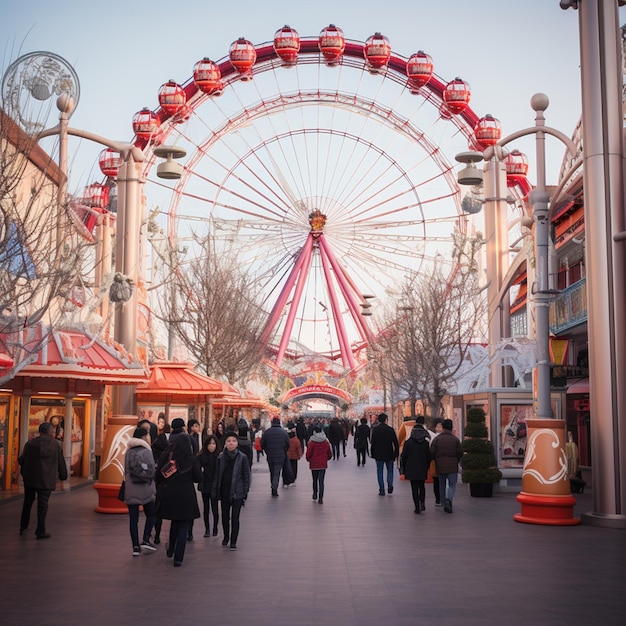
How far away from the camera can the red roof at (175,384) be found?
23.8 m

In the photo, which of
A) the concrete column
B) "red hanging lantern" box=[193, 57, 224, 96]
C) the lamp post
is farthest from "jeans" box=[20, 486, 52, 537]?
"red hanging lantern" box=[193, 57, 224, 96]

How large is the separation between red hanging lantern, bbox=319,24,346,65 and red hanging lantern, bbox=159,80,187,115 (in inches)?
253

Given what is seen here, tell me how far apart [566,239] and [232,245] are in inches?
822

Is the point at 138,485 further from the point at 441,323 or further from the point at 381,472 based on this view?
the point at 441,323

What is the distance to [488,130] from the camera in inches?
1462

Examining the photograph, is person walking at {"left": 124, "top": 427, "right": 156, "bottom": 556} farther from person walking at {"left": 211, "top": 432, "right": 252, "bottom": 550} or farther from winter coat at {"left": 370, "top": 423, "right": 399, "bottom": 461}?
Answer: winter coat at {"left": 370, "top": 423, "right": 399, "bottom": 461}

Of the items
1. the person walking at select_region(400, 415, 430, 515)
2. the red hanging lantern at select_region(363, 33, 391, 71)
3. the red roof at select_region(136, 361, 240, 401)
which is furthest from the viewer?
the red hanging lantern at select_region(363, 33, 391, 71)

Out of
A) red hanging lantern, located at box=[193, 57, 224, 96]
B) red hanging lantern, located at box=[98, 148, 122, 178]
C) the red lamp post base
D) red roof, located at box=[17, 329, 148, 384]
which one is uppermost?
red hanging lantern, located at box=[193, 57, 224, 96]

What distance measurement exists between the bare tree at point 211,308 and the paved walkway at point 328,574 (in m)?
20.4

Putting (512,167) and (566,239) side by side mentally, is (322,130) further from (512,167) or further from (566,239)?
(566,239)

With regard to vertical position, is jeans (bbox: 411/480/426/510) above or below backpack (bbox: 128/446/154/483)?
below

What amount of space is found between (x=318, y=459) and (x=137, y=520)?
24.2 feet

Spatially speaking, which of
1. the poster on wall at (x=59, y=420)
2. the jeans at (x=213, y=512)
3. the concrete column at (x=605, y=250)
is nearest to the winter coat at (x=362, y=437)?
the poster on wall at (x=59, y=420)

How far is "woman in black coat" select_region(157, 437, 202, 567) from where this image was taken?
10117mm
